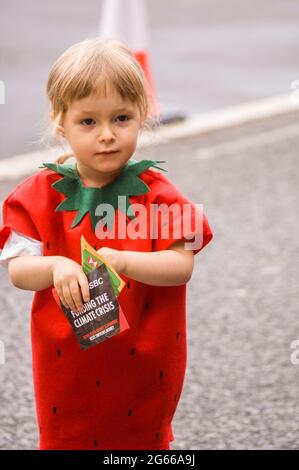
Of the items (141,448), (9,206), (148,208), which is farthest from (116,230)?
(141,448)

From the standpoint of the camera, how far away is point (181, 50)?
10195 mm

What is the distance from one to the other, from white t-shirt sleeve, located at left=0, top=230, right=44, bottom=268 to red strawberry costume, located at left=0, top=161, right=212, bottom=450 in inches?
0.6

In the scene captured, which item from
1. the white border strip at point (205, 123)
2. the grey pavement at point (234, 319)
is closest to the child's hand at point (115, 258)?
the grey pavement at point (234, 319)

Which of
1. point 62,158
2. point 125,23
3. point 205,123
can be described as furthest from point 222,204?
point 62,158

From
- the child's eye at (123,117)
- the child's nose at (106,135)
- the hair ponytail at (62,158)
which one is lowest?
the hair ponytail at (62,158)

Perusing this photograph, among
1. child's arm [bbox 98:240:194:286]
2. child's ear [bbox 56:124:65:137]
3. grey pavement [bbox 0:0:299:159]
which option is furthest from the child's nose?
grey pavement [bbox 0:0:299:159]

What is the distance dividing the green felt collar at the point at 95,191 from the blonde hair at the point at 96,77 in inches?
4.5

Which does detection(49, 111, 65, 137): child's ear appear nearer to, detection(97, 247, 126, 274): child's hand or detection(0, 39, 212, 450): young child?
detection(0, 39, 212, 450): young child

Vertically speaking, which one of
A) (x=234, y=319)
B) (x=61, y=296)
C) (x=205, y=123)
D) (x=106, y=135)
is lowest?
(x=234, y=319)

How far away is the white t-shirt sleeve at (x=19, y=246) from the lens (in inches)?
84.8

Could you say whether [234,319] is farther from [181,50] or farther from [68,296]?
[181,50]

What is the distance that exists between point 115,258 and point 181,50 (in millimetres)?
8429

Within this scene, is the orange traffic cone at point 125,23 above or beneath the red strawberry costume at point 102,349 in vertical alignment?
above

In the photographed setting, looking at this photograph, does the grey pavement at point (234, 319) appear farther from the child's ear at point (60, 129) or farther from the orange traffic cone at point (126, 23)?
the child's ear at point (60, 129)
